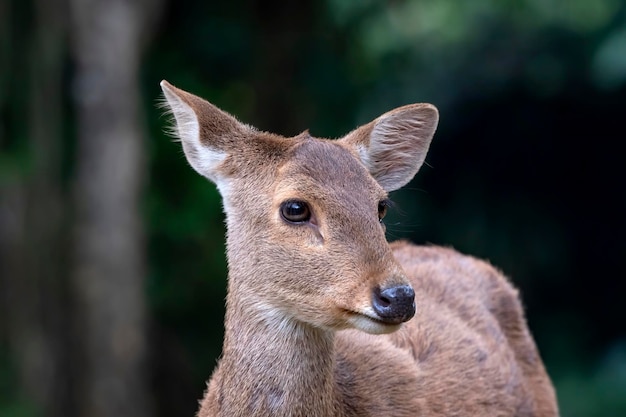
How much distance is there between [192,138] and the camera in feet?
19.6

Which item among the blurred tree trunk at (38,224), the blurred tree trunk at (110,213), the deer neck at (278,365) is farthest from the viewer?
the blurred tree trunk at (38,224)

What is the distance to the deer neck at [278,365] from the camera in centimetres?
Result: 554

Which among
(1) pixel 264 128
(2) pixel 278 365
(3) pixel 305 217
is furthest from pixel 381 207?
(1) pixel 264 128

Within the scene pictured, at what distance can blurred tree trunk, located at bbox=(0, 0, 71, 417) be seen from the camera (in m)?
14.7

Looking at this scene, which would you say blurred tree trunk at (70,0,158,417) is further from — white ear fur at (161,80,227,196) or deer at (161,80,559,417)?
white ear fur at (161,80,227,196)

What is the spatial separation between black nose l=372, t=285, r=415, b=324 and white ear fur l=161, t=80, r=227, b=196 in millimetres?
1325

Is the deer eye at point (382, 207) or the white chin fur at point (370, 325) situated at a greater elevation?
the deer eye at point (382, 207)

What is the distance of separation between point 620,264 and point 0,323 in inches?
325

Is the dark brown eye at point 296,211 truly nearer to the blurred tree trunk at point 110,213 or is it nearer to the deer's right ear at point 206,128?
the deer's right ear at point 206,128

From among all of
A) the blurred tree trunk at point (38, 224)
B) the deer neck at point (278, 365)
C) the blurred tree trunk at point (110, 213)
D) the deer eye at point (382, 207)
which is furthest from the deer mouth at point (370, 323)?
the blurred tree trunk at point (38, 224)

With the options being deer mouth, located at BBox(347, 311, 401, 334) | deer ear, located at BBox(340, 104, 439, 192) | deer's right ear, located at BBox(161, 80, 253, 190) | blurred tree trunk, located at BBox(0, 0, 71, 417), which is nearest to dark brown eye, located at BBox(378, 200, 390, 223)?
deer ear, located at BBox(340, 104, 439, 192)

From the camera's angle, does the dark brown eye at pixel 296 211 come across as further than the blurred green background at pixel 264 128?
No

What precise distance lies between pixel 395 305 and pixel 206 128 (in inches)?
61.2

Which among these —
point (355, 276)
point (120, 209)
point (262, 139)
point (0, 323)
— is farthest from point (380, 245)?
point (0, 323)
